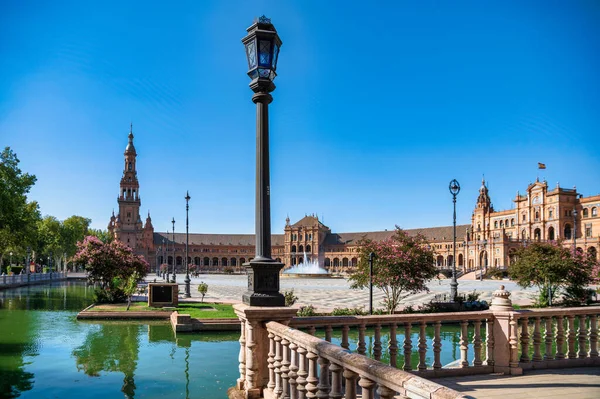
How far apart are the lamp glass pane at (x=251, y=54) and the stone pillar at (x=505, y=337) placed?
5.14 meters

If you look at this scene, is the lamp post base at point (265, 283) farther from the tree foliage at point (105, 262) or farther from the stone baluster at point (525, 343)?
the tree foliage at point (105, 262)

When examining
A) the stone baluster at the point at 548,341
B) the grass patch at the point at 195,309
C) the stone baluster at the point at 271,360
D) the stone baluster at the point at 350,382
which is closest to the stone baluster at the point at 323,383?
the stone baluster at the point at 350,382

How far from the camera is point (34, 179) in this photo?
4075 centimetres

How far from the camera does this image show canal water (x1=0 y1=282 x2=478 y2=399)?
10023 mm

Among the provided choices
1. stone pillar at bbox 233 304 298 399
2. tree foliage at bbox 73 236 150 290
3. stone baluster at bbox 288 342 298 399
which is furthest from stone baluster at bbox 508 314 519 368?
tree foliage at bbox 73 236 150 290

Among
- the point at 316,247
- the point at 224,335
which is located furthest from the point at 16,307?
the point at 316,247

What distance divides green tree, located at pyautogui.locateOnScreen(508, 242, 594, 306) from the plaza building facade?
4647cm

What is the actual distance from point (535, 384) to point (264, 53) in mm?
6045

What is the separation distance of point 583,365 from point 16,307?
90.6 ft

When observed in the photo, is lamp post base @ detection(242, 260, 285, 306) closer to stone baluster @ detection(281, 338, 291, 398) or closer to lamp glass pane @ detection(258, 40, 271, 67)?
stone baluster @ detection(281, 338, 291, 398)

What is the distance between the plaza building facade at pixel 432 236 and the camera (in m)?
96.0

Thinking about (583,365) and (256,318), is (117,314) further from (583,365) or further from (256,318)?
(583,365)

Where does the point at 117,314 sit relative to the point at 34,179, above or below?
below

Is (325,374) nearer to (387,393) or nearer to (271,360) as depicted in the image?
(387,393)
